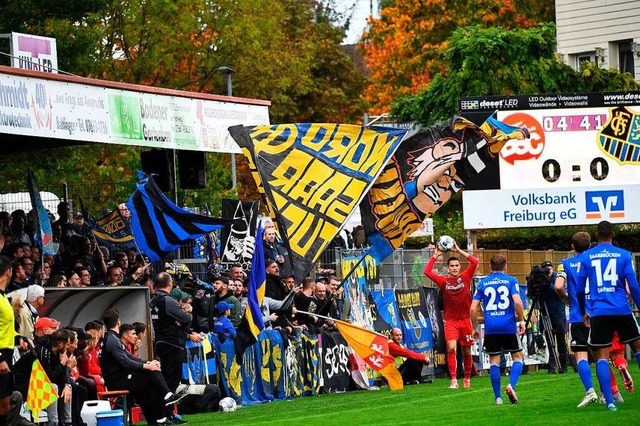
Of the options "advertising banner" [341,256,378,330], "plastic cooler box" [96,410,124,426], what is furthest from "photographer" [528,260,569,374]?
"plastic cooler box" [96,410,124,426]

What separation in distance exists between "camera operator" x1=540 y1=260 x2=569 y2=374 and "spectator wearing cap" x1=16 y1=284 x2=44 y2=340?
486 inches

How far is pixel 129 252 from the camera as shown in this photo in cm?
2550

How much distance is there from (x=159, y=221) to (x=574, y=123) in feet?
45.4

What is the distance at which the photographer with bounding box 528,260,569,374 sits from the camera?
90.9ft

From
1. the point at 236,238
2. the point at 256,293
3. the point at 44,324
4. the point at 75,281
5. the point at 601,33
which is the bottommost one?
the point at 44,324

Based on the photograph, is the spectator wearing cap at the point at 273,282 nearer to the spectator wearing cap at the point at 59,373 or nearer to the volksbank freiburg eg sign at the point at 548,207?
the spectator wearing cap at the point at 59,373

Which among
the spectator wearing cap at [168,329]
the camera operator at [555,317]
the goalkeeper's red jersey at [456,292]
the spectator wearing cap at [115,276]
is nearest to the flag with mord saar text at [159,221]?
the spectator wearing cap at [115,276]

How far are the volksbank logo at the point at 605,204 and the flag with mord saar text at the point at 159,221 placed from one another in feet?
43.2

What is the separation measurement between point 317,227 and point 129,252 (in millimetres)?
6378

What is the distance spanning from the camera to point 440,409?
18.8m

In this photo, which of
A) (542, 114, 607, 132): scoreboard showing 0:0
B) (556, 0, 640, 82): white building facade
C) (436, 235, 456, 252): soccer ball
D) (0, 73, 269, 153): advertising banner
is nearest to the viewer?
(0, 73, 269, 153): advertising banner

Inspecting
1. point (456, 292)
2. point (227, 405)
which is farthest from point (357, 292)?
point (227, 405)

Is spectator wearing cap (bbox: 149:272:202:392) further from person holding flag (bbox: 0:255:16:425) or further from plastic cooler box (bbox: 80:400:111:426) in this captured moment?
person holding flag (bbox: 0:255:16:425)

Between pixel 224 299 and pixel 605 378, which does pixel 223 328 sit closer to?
pixel 224 299
